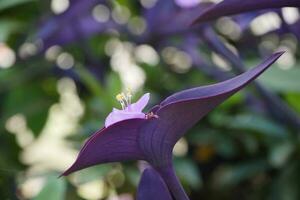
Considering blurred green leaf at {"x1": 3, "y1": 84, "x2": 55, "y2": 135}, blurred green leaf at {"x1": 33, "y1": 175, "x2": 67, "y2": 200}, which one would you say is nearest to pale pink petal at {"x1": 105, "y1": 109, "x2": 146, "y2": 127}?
blurred green leaf at {"x1": 33, "y1": 175, "x2": 67, "y2": 200}

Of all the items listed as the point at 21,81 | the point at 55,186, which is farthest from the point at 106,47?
the point at 55,186

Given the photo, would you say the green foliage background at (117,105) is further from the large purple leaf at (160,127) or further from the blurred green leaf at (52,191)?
the large purple leaf at (160,127)

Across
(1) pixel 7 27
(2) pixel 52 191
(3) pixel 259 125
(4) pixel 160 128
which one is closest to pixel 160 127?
(4) pixel 160 128

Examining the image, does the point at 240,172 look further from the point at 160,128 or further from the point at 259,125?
the point at 160,128

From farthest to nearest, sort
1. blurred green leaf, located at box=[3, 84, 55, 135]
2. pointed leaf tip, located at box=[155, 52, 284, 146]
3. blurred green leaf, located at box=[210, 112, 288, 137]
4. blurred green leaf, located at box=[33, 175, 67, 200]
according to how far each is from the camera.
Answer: blurred green leaf, located at box=[3, 84, 55, 135], blurred green leaf, located at box=[210, 112, 288, 137], blurred green leaf, located at box=[33, 175, 67, 200], pointed leaf tip, located at box=[155, 52, 284, 146]

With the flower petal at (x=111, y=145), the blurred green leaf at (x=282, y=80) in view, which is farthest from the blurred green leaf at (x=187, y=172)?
the flower petal at (x=111, y=145)

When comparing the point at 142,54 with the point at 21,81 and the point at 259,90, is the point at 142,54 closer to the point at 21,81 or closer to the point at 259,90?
the point at 21,81

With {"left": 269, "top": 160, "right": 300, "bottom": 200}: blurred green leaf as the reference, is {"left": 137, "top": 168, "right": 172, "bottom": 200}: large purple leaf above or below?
above

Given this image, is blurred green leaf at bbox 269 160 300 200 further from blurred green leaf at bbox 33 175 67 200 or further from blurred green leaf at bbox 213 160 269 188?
blurred green leaf at bbox 33 175 67 200
